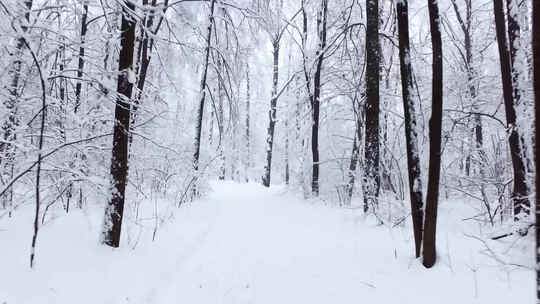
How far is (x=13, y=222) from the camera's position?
4.61m

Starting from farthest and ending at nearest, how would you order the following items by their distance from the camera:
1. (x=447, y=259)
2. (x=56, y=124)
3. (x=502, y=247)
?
1. (x=56, y=124)
2. (x=502, y=247)
3. (x=447, y=259)

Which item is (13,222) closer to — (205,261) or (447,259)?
(205,261)

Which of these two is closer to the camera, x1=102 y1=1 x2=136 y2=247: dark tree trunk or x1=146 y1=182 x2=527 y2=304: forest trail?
x1=146 y1=182 x2=527 y2=304: forest trail

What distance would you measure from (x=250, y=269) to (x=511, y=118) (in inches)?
172

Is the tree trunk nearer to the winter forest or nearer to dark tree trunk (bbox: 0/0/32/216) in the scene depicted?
the winter forest

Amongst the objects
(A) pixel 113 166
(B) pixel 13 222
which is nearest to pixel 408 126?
(A) pixel 113 166

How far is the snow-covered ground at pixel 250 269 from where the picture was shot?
3.00m

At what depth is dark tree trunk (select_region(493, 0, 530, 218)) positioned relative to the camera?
4652 millimetres

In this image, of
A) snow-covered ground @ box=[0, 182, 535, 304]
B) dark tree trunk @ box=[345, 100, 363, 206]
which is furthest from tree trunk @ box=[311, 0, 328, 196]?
snow-covered ground @ box=[0, 182, 535, 304]

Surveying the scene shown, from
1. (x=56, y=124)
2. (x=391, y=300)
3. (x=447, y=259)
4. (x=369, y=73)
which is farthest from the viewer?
(x=369, y=73)

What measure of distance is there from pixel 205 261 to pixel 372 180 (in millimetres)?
3376

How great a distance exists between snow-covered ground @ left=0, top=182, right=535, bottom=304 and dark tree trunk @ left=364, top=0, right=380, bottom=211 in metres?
0.86

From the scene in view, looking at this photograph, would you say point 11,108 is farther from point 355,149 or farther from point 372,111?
point 355,149

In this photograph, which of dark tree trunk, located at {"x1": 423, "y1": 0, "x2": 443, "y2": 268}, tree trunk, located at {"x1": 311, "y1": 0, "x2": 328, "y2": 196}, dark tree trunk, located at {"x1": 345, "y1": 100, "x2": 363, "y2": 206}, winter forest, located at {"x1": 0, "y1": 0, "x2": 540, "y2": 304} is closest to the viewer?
winter forest, located at {"x1": 0, "y1": 0, "x2": 540, "y2": 304}
